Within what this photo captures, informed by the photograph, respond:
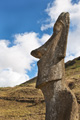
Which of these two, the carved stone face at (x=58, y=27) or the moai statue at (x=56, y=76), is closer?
the moai statue at (x=56, y=76)

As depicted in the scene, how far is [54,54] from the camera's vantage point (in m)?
4.35

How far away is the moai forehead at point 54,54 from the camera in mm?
4217

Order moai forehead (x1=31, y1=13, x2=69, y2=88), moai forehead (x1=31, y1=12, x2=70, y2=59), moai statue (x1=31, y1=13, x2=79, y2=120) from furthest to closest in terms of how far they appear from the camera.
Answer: moai forehead (x1=31, y1=12, x2=70, y2=59) → moai forehead (x1=31, y1=13, x2=69, y2=88) → moai statue (x1=31, y1=13, x2=79, y2=120)

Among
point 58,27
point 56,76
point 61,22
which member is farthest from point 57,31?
point 56,76

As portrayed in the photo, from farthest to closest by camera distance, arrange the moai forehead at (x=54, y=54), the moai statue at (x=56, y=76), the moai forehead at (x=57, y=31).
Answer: the moai forehead at (x=57, y=31) → the moai forehead at (x=54, y=54) → the moai statue at (x=56, y=76)

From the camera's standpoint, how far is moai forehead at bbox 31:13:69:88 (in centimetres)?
422

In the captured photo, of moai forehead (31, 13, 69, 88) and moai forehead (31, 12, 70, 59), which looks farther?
moai forehead (31, 12, 70, 59)

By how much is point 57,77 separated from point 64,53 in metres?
0.64

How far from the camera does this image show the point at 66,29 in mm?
4484

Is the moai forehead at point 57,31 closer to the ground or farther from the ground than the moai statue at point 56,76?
farther from the ground

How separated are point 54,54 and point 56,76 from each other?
1.86 ft

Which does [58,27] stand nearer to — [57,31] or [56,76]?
[57,31]

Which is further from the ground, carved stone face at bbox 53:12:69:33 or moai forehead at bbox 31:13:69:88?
carved stone face at bbox 53:12:69:33

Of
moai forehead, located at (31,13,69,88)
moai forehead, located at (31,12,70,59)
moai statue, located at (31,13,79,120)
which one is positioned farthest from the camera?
moai forehead, located at (31,12,70,59)
